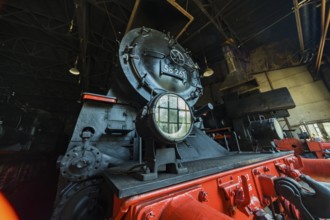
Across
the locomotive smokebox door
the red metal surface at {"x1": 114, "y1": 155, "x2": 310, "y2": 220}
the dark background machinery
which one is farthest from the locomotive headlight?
the dark background machinery

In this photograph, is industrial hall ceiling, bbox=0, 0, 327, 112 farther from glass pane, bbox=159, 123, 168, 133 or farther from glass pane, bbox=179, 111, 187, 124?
glass pane, bbox=159, 123, 168, 133

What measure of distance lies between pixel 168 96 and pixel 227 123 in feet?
12.4

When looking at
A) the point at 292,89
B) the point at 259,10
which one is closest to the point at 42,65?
the point at 259,10

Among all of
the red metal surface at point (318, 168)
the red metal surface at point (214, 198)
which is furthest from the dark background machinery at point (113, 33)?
the red metal surface at point (318, 168)

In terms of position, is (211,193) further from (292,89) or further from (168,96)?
(292,89)

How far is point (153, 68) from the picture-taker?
6.13 feet

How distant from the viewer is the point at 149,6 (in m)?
3.80

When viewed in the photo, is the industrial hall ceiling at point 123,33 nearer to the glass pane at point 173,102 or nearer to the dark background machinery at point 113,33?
the dark background machinery at point 113,33

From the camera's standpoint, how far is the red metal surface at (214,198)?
0.58 metres

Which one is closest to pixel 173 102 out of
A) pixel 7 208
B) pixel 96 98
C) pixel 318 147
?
pixel 96 98

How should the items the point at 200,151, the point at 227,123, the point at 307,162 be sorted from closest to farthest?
1. the point at 307,162
2. the point at 200,151
3. the point at 227,123

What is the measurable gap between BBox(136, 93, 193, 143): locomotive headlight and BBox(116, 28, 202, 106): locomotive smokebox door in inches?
21.1

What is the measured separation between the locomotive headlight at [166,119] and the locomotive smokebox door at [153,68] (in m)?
0.54

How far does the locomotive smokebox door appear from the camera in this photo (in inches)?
66.5
